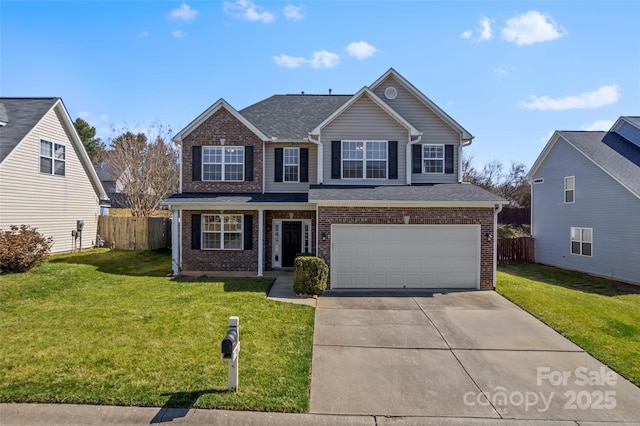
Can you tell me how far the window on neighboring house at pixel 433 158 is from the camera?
14.1m

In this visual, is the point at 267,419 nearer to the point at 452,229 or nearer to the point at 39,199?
the point at 452,229

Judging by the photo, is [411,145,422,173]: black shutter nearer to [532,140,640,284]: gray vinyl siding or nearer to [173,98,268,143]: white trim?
[173,98,268,143]: white trim

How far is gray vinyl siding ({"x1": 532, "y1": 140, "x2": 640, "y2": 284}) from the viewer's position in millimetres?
14062

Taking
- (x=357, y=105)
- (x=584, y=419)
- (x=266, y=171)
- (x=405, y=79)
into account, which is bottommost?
(x=584, y=419)

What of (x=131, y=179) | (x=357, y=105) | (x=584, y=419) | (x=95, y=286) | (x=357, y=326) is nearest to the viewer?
(x=584, y=419)

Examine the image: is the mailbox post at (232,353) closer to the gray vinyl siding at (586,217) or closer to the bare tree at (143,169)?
the gray vinyl siding at (586,217)

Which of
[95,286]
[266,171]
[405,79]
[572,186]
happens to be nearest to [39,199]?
[95,286]

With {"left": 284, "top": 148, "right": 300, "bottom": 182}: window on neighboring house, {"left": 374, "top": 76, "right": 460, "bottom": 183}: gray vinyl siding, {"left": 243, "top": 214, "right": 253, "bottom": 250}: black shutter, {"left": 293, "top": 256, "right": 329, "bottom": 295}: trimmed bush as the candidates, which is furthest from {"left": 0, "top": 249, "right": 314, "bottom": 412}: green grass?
{"left": 374, "top": 76, "right": 460, "bottom": 183}: gray vinyl siding

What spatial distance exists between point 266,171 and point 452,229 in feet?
25.5

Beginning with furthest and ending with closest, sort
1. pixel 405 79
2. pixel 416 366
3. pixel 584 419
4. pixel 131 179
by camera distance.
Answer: pixel 131 179, pixel 405 79, pixel 416 366, pixel 584 419

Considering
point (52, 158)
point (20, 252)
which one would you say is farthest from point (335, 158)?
point (52, 158)

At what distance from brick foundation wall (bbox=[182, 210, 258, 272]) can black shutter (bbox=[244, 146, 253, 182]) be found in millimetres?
1560

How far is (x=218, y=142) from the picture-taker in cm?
1388

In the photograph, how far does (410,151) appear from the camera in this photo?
13492 millimetres
